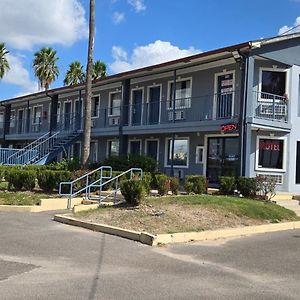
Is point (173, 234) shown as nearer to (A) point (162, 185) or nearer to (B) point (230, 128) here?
(A) point (162, 185)

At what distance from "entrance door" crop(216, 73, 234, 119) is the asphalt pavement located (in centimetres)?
957

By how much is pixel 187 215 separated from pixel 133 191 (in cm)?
169

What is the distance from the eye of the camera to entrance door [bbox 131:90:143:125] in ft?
82.6

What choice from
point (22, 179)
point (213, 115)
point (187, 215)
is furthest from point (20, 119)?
point (187, 215)

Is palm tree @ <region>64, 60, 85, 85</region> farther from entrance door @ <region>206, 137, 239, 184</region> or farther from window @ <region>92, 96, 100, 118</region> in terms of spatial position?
entrance door @ <region>206, 137, 239, 184</region>

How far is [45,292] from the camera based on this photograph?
238 inches

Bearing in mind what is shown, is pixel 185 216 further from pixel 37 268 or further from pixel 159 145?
pixel 159 145

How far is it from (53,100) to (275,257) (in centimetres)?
2625

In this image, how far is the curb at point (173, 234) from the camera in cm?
989

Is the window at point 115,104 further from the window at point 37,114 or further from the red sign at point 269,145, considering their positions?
the red sign at point 269,145

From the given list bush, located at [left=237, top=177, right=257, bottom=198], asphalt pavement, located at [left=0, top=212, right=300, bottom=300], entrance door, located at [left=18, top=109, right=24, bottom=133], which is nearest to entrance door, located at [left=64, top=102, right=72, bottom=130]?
entrance door, located at [left=18, top=109, right=24, bottom=133]

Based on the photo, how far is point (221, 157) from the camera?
20.9 meters

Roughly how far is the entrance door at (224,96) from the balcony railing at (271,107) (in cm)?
121

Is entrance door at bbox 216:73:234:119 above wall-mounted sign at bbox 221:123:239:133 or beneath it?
above
